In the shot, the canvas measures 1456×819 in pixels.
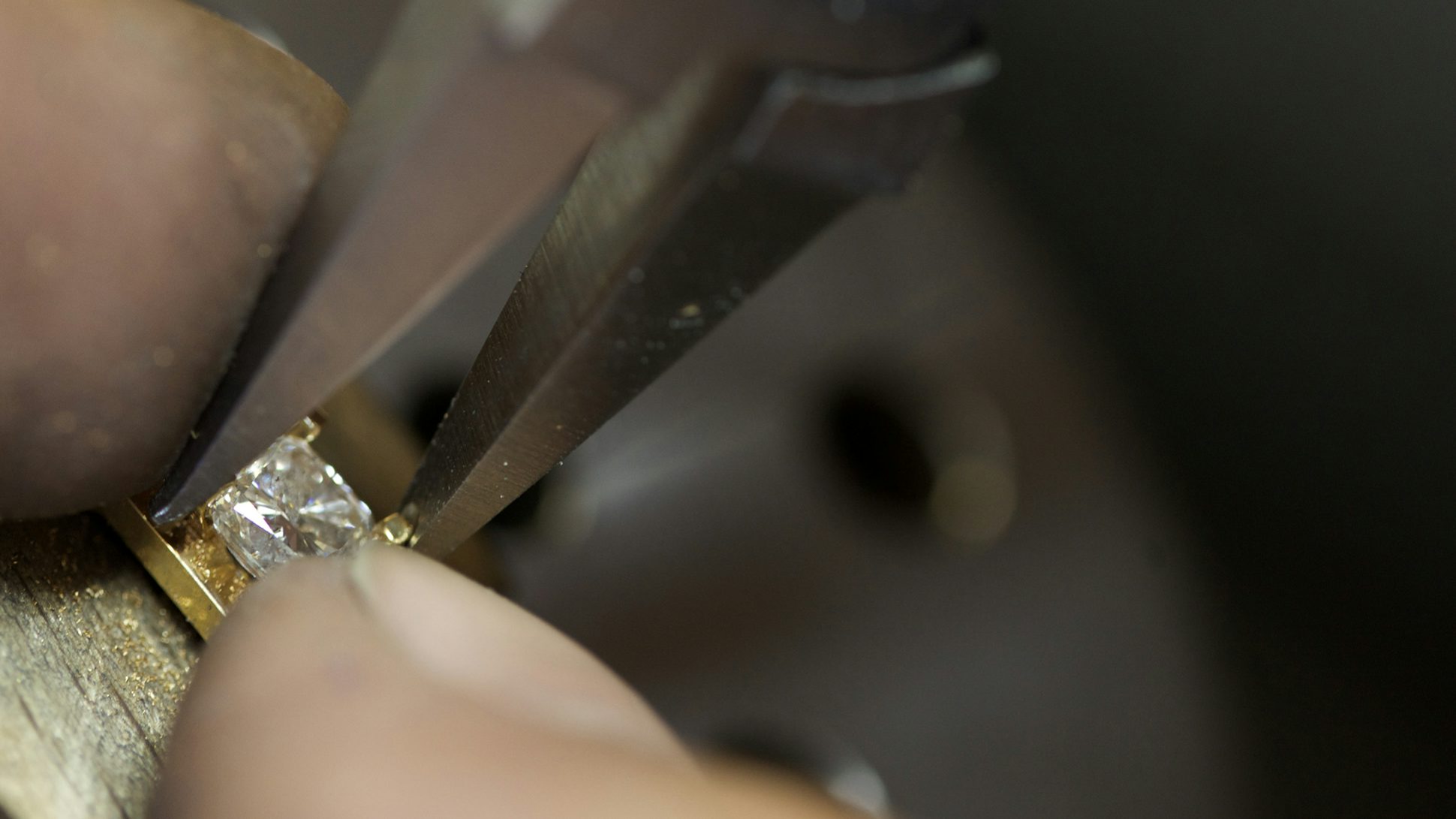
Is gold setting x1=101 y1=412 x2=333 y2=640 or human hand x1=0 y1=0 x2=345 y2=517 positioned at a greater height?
human hand x1=0 y1=0 x2=345 y2=517

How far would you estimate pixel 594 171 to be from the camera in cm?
17

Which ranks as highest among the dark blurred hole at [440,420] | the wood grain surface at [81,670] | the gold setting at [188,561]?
the gold setting at [188,561]

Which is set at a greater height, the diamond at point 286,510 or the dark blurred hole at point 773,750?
the diamond at point 286,510

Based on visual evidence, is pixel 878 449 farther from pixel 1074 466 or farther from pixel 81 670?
pixel 81 670

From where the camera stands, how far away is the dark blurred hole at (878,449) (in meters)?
0.57

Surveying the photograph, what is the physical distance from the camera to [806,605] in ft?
1.81

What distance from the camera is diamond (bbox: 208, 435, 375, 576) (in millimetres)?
239

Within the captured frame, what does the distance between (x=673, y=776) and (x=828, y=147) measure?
0.27 feet

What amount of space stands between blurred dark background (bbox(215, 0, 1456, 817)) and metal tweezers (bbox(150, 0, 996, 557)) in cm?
31

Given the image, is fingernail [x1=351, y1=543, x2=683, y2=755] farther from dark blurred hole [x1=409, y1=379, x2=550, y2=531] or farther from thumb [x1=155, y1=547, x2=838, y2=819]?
dark blurred hole [x1=409, y1=379, x2=550, y2=531]

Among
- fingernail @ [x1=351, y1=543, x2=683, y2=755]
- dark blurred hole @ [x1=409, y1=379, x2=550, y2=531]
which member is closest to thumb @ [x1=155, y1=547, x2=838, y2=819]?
fingernail @ [x1=351, y1=543, x2=683, y2=755]

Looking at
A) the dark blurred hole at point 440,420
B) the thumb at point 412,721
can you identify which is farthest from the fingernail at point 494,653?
the dark blurred hole at point 440,420

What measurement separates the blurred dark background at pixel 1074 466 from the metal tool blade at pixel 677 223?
1.02 ft

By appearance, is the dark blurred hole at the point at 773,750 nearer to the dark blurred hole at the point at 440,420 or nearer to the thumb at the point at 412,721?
the dark blurred hole at the point at 440,420
